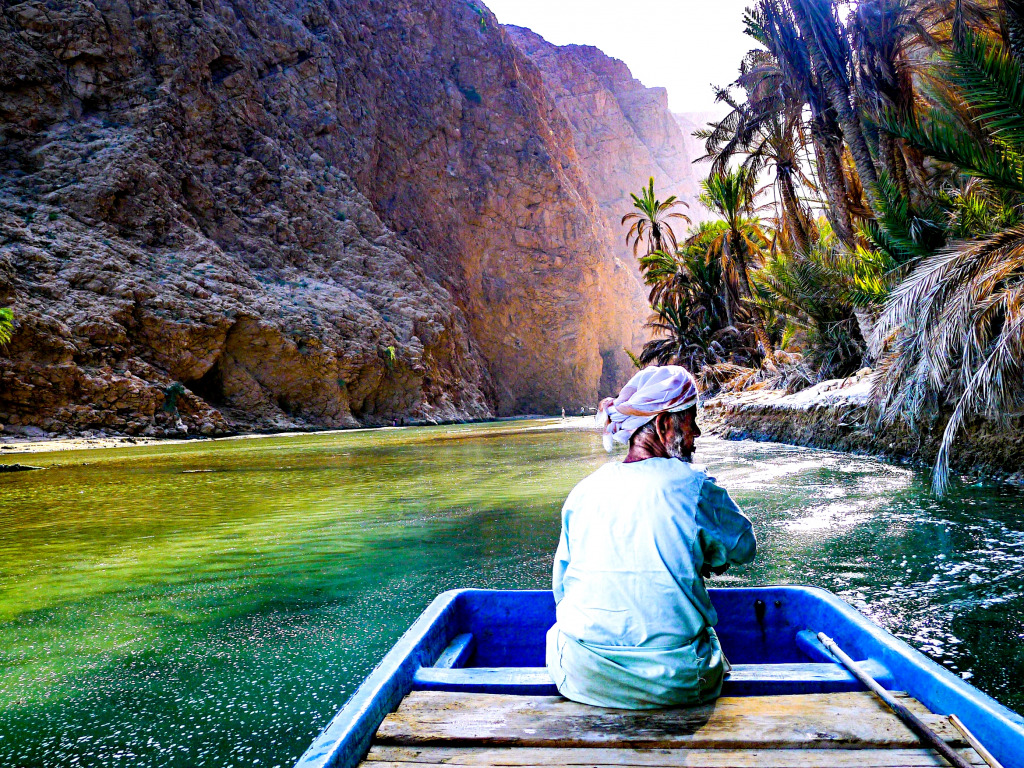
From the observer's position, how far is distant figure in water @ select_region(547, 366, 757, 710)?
5.58 ft

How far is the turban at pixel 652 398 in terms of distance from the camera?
186 cm

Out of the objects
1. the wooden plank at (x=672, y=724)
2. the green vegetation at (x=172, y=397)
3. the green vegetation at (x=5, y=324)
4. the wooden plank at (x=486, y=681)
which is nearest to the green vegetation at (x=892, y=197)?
the wooden plank at (x=672, y=724)

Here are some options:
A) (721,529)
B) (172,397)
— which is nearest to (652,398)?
(721,529)

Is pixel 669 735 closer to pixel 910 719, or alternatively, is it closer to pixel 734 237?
pixel 910 719

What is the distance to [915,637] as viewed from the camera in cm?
309

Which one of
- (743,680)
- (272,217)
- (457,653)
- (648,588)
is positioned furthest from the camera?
(272,217)

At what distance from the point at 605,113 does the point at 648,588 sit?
94.4 metres

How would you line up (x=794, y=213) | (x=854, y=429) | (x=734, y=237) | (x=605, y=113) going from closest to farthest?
(x=854, y=429)
(x=794, y=213)
(x=734, y=237)
(x=605, y=113)

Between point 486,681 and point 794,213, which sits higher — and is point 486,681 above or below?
below

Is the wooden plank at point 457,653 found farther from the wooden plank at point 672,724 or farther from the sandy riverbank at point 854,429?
the sandy riverbank at point 854,429

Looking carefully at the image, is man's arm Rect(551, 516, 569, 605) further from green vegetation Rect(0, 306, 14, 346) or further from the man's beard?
green vegetation Rect(0, 306, 14, 346)

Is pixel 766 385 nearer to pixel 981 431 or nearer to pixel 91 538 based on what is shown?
pixel 981 431

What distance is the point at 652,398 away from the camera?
1868 mm

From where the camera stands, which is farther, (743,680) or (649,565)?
(743,680)
